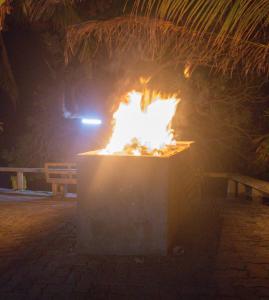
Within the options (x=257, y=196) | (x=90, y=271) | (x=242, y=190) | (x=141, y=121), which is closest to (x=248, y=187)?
(x=242, y=190)

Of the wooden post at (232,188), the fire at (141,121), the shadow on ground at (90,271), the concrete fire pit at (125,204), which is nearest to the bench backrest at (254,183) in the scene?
the wooden post at (232,188)

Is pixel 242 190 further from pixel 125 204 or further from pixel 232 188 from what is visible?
pixel 125 204

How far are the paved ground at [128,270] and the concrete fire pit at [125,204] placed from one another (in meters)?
0.21

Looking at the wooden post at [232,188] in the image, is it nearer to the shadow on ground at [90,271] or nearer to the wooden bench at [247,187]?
the wooden bench at [247,187]

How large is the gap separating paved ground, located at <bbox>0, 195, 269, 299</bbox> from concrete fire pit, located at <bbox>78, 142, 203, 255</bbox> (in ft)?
0.67

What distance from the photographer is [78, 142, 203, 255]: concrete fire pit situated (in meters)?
4.95

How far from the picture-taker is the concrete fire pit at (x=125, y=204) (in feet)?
16.2

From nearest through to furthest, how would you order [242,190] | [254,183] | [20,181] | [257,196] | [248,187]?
[257,196] < [254,183] < [248,187] < [242,190] < [20,181]

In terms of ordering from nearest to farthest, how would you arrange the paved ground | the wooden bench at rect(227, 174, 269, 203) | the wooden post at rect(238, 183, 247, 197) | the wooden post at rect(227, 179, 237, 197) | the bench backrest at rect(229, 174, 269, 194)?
1. the paved ground
2. the bench backrest at rect(229, 174, 269, 194)
3. the wooden bench at rect(227, 174, 269, 203)
4. the wooden post at rect(238, 183, 247, 197)
5. the wooden post at rect(227, 179, 237, 197)

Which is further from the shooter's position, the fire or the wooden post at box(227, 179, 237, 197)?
the wooden post at box(227, 179, 237, 197)

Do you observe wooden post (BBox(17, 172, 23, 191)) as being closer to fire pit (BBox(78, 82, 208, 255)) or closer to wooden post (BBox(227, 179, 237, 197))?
wooden post (BBox(227, 179, 237, 197))

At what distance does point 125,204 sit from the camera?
5.02 metres

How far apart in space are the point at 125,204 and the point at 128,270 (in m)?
0.86

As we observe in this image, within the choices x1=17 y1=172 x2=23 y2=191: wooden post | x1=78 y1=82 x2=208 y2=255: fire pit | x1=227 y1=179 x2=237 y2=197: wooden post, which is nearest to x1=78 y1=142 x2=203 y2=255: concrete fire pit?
x1=78 y1=82 x2=208 y2=255: fire pit
